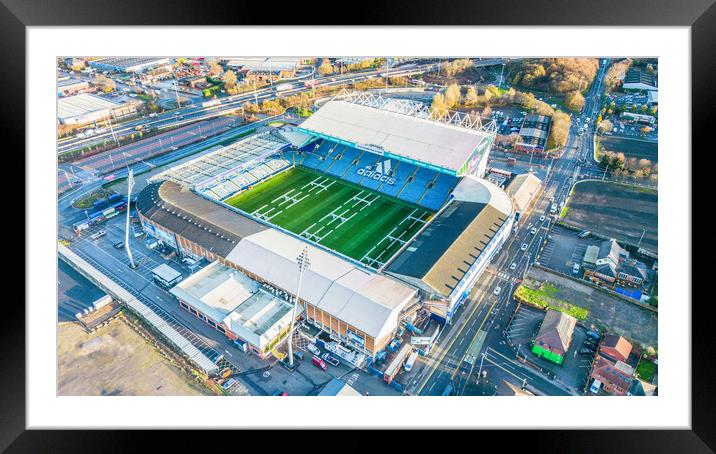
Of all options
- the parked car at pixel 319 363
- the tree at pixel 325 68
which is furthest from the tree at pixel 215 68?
the parked car at pixel 319 363

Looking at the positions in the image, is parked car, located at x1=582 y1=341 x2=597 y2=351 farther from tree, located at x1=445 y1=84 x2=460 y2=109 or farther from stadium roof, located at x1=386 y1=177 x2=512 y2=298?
tree, located at x1=445 y1=84 x2=460 y2=109

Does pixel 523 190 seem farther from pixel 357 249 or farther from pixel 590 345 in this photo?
pixel 357 249

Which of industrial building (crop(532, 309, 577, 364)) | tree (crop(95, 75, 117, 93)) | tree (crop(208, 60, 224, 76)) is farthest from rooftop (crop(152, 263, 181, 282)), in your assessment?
tree (crop(208, 60, 224, 76))

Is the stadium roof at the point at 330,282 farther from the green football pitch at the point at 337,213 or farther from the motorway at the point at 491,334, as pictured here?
the green football pitch at the point at 337,213

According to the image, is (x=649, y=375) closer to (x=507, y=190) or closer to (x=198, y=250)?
(x=507, y=190)

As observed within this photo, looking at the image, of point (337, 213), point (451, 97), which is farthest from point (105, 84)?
point (451, 97)

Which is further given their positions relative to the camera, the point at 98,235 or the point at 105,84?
the point at 105,84
